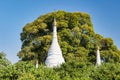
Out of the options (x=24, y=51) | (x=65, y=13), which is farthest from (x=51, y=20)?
(x=24, y=51)

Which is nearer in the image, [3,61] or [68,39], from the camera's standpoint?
[3,61]

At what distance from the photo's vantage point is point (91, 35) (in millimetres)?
54594

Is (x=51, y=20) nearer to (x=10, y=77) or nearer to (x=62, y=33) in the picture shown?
(x=62, y=33)

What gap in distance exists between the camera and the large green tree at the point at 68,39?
167 ft

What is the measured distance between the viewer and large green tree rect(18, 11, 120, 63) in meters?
50.8

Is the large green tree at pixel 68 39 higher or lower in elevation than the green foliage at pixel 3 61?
higher

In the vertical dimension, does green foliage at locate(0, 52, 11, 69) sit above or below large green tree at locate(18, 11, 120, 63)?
below

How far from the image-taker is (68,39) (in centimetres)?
5222

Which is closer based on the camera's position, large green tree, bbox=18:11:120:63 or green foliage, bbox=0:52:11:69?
green foliage, bbox=0:52:11:69

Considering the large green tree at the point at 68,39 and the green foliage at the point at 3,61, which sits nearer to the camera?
the green foliage at the point at 3,61

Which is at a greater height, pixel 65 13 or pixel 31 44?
pixel 65 13

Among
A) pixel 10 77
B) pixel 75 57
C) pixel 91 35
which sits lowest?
pixel 10 77

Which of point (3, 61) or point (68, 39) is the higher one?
point (68, 39)

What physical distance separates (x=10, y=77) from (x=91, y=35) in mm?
27700
